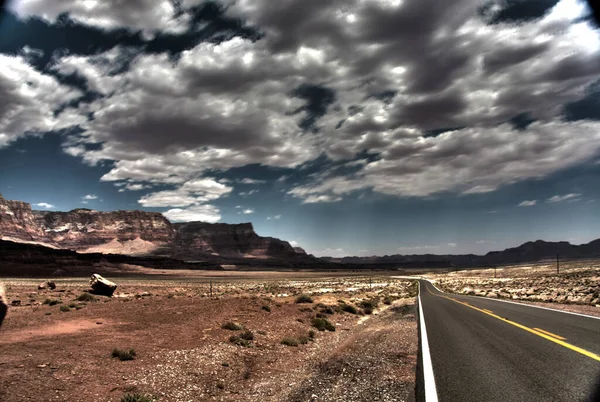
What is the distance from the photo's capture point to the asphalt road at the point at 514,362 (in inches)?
225

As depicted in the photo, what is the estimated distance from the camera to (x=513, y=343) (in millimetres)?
9438

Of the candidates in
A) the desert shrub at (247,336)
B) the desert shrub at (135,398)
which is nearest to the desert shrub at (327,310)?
the desert shrub at (247,336)

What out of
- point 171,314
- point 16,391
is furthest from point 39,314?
point 16,391

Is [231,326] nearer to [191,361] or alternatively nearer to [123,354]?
[191,361]

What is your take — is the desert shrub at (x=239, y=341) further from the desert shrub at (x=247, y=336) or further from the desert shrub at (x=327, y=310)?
the desert shrub at (x=327, y=310)

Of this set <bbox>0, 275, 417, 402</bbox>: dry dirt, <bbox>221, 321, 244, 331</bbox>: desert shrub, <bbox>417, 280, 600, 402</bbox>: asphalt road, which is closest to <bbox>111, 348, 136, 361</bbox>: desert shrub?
<bbox>0, 275, 417, 402</bbox>: dry dirt

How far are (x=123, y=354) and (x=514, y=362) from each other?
1044 cm

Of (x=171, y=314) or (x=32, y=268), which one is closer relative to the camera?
(x=171, y=314)

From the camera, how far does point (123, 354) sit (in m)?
10.0

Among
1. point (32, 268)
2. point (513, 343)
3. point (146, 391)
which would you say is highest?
point (513, 343)

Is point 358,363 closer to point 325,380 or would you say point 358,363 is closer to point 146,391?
point 325,380

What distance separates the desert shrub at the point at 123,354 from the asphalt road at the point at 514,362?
825 centimetres

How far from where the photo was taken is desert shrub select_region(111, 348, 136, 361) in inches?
393

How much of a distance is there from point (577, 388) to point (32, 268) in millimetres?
123399
